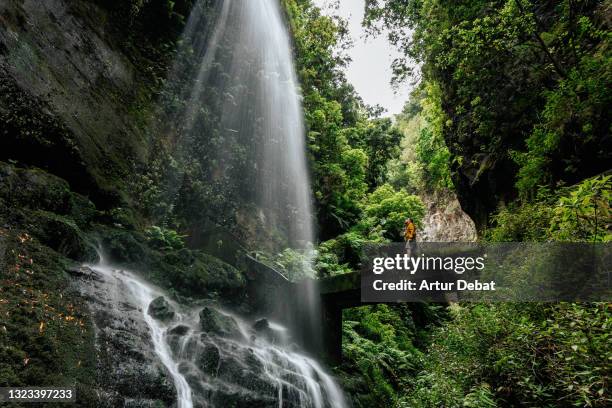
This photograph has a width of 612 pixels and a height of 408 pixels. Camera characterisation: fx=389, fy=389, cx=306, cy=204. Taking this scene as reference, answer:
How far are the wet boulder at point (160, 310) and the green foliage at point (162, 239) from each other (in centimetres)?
194

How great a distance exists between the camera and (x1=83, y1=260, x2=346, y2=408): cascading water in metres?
5.79

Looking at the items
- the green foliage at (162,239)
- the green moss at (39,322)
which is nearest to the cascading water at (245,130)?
the green foliage at (162,239)

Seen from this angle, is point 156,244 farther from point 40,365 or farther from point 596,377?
point 596,377

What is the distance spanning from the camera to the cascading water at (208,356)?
5785mm

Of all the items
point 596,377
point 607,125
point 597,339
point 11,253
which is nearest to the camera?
point 596,377

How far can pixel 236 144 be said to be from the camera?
1326cm

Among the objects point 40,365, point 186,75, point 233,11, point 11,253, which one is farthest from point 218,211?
point 233,11

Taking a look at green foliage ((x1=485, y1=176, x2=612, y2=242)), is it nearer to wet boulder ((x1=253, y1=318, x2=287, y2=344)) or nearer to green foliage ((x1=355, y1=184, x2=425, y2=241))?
wet boulder ((x1=253, y1=318, x2=287, y2=344))

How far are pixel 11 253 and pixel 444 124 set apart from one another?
14976 millimetres

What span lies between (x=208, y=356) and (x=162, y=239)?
10.7 ft

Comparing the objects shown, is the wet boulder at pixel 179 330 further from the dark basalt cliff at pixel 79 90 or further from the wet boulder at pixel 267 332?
the dark basalt cliff at pixel 79 90

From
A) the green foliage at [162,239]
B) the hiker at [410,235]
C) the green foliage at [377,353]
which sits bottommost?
the green foliage at [377,353]

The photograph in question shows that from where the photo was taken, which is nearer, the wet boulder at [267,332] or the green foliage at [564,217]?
the green foliage at [564,217]

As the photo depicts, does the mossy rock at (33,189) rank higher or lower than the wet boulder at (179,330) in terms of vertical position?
higher
